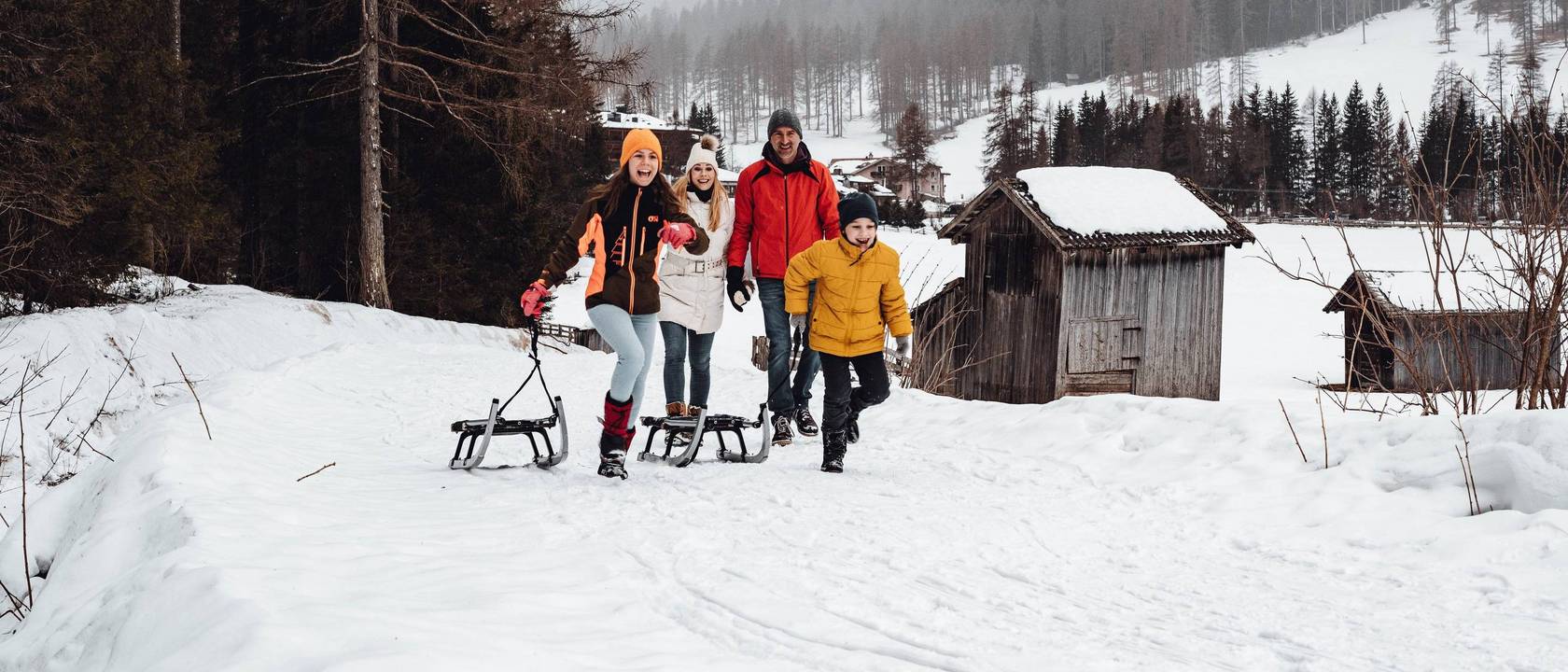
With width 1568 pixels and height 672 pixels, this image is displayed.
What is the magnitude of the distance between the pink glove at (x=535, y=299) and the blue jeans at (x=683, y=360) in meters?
1.12

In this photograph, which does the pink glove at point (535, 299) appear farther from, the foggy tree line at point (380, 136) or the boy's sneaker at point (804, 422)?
the foggy tree line at point (380, 136)

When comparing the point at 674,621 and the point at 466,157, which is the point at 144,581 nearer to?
the point at 674,621

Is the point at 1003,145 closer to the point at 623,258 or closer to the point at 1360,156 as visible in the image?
the point at 1360,156

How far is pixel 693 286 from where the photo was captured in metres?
6.93

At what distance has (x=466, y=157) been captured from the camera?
2027cm

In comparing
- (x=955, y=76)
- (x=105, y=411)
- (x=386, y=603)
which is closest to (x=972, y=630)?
(x=386, y=603)

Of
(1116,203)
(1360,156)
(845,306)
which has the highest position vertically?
(1360,156)

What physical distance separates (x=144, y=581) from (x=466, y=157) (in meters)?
17.9

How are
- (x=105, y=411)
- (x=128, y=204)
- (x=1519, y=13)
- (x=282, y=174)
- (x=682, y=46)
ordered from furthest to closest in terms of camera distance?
(x=682, y=46)
(x=1519, y=13)
(x=282, y=174)
(x=128, y=204)
(x=105, y=411)

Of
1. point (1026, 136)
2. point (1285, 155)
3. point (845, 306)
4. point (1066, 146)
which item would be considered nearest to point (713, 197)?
point (845, 306)

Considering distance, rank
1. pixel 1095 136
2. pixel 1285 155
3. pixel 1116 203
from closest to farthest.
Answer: pixel 1116 203 < pixel 1285 155 < pixel 1095 136

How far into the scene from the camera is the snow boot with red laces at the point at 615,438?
5801 mm

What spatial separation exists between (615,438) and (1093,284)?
14125 mm

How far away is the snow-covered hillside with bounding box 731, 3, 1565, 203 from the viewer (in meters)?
105
